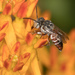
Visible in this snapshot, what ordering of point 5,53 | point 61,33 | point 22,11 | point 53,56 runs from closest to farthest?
point 5,53 < point 22,11 < point 61,33 < point 53,56

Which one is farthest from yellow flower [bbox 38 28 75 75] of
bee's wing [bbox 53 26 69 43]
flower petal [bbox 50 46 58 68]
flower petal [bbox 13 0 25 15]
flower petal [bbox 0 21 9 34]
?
flower petal [bbox 0 21 9 34]

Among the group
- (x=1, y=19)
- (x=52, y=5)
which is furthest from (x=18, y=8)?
(x=52, y=5)

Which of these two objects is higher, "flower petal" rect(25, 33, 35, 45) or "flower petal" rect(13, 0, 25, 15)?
"flower petal" rect(13, 0, 25, 15)

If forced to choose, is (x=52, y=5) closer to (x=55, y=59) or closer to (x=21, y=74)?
(x=55, y=59)

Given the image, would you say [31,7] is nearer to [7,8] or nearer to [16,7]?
[16,7]

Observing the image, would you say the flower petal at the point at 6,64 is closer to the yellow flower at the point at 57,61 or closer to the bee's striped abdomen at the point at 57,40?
the bee's striped abdomen at the point at 57,40

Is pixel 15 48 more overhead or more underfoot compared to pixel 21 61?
more overhead

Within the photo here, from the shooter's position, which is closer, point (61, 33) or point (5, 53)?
point (5, 53)

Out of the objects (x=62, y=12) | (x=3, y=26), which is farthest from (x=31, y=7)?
(x=62, y=12)

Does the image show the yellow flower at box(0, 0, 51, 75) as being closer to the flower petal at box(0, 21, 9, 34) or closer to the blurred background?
the flower petal at box(0, 21, 9, 34)
